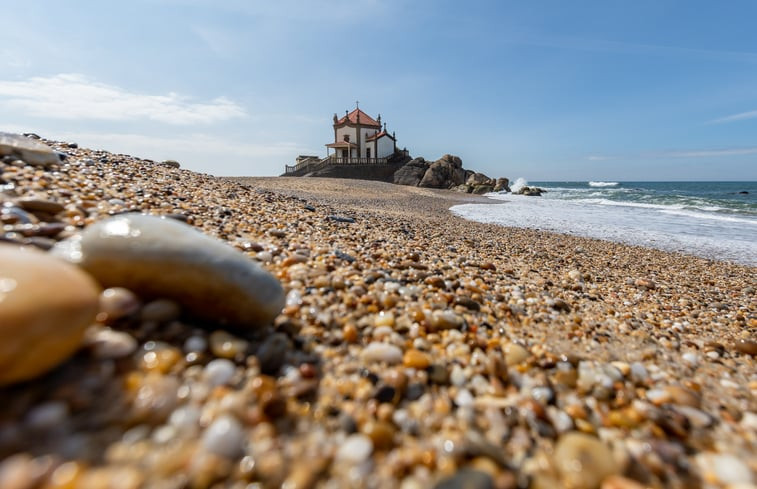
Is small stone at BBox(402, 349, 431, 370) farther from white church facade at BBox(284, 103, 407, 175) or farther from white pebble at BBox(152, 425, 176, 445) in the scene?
white church facade at BBox(284, 103, 407, 175)

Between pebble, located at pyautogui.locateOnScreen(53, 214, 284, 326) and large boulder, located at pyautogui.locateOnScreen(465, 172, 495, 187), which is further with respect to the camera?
large boulder, located at pyautogui.locateOnScreen(465, 172, 495, 187)

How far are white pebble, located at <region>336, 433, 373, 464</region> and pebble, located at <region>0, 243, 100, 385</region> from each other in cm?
100

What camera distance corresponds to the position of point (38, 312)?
1043 millimetres

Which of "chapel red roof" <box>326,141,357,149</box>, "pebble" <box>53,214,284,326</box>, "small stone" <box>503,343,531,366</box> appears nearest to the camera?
"pebble" <box>53,214,284,326</box>

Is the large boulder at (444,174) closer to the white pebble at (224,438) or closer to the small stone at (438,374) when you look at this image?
the small stone at (438,374)

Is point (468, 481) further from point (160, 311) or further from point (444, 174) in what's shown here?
point (444, 174)

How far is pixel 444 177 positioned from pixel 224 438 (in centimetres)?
3826

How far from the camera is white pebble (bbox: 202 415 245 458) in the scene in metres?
1.02

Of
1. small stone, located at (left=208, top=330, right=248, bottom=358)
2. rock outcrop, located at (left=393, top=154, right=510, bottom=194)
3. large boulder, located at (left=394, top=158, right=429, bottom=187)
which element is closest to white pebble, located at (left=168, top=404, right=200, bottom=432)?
small stone, located at (left=208, top=330, right=248, bottom=358)

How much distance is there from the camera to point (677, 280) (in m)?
4.92

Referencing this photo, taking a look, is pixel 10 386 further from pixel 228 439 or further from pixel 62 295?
pixel 228 439

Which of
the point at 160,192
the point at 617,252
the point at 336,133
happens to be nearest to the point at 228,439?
the point at 160,192

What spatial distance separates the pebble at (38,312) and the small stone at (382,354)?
112 centimetres

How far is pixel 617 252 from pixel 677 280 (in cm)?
195
